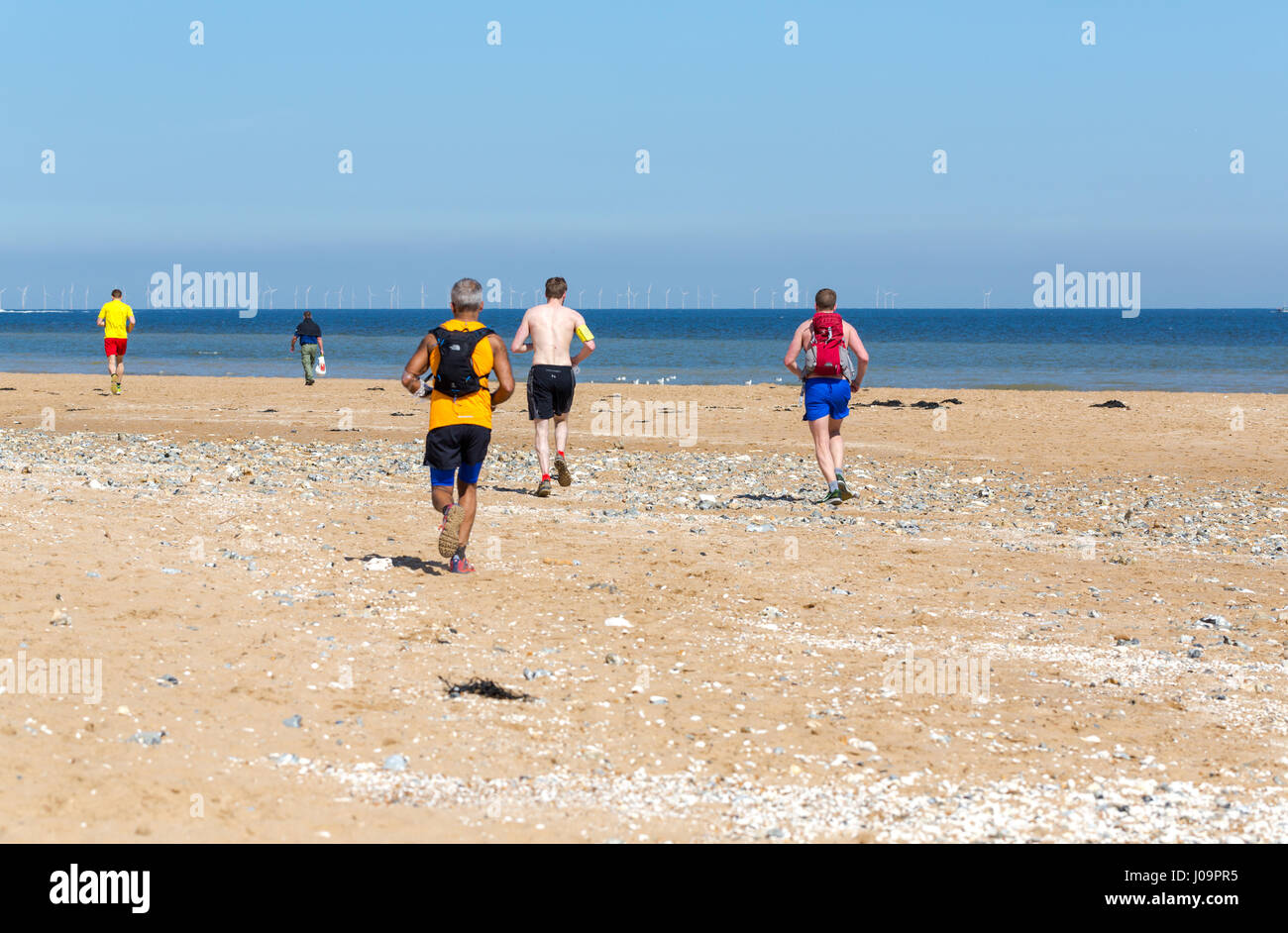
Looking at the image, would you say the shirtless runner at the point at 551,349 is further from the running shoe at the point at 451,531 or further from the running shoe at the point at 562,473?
the running shoe at the point at 451,531

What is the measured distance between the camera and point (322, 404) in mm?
27969

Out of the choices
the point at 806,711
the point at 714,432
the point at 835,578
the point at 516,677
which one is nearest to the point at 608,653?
the point at 516,677

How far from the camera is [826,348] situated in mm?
13188

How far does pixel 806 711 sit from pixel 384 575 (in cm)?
381

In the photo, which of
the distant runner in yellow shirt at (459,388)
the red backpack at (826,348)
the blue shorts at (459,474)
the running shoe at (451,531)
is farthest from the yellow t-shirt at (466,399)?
the red backpack at (826,348)

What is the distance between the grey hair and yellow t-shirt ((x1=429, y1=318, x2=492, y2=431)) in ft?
0.41

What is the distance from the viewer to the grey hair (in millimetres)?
8594

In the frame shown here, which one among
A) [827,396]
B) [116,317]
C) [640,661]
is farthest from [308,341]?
[640,661]

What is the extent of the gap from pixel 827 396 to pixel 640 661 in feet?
21.5

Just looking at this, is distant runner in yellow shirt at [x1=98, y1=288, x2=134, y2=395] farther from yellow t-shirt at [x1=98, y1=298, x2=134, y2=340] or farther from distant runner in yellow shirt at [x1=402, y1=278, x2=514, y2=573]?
distant runner in yellow shirt at [x1=402, y1=278, x2=514, y2=573]

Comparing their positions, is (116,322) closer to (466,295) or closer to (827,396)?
(827,396)

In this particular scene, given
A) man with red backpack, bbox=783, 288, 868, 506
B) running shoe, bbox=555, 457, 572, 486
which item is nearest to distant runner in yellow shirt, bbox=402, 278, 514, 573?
running shoe, bbox=555, 457, 572, 486
